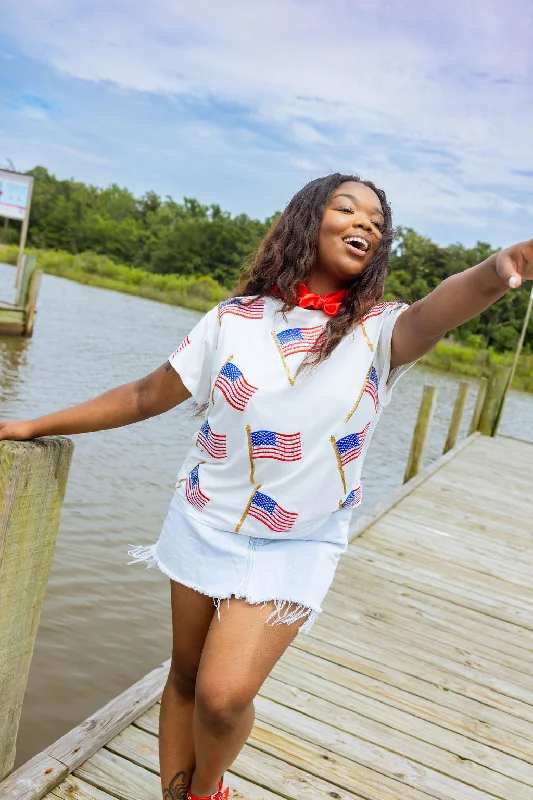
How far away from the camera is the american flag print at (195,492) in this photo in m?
1.80

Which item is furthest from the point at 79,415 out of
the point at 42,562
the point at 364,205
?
the point at 364,205

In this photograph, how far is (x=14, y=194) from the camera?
1396 centimetres

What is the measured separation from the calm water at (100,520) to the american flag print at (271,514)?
0.54 meters

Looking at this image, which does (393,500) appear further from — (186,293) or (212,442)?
(186,293)

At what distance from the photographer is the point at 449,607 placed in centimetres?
420

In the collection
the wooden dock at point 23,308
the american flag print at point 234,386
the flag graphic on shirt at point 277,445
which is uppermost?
the american flag print at point 234,386

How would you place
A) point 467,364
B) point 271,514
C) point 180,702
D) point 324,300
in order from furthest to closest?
1. point 467,364
2. point 180,702
3. point 324,300
4. point 271,514

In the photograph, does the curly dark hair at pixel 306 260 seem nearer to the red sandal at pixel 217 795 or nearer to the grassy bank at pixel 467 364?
the red sandal at pixel 217 795

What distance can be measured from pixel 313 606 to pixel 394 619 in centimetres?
226

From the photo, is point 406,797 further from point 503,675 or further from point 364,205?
point 364,205

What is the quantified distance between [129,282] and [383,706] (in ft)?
141

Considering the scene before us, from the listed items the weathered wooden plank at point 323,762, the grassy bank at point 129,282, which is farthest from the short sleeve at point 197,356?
the grassy bank at point 129,282

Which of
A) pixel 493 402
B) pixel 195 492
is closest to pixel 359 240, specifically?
pixel 195 492

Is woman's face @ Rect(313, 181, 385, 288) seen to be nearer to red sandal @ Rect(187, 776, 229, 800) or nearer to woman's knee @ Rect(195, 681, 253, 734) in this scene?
woman's knee @ Rect(195, 681, 253, 734)
